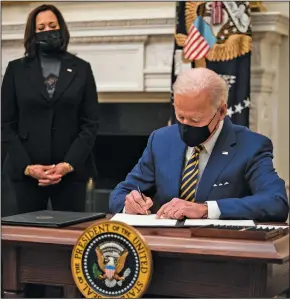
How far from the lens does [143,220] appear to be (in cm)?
170

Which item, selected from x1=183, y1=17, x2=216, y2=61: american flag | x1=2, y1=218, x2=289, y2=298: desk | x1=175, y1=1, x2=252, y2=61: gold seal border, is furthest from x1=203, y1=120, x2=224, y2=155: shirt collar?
x1=175, y1=1, x2=252, y2=61: gold seal border

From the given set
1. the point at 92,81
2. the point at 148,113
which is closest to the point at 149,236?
the point at 92,81

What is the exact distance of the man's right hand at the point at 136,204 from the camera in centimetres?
179

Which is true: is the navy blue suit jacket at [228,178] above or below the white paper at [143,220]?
above

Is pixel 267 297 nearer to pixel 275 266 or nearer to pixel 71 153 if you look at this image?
pixel 275 266

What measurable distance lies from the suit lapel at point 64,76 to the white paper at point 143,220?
0.48 metres

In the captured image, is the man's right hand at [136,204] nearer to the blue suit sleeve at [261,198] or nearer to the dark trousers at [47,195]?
the blue suit sleeve at [261,198]

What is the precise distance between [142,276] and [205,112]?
43 cm

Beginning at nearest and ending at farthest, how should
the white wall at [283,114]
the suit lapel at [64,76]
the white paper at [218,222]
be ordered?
the white paper at [218,222], the suit lapel at [64,76], the white wall at [283,114]

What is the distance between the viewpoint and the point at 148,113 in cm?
316

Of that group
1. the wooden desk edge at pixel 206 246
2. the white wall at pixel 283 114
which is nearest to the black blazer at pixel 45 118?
the wooden desk edge at pixel 206 246

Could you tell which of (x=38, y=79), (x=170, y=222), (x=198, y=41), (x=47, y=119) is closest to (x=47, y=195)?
(x=47, y=119)

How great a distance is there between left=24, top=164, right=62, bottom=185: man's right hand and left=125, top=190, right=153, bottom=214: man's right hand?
0.35m

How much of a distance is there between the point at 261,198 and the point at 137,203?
0.99ft
